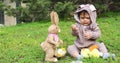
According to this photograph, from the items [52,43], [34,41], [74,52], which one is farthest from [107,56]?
[34,41]

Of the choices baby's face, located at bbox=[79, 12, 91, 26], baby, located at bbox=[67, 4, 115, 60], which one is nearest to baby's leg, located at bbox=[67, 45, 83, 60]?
baby, located at bbox=[67, 4, 115, 60]

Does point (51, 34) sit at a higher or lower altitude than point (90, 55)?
higher

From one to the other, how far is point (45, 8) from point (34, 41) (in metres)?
2.16

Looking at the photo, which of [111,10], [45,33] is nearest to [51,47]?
[45,33]

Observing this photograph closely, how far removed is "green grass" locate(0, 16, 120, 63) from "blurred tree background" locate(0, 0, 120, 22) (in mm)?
343

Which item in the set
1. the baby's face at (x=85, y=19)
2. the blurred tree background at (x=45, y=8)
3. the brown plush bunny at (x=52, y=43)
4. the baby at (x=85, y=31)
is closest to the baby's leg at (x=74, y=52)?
the baby at (x=85, y=31)

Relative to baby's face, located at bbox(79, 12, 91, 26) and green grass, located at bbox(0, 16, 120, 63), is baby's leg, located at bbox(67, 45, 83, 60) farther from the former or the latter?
baby's face, located at bbox(79, 12, 91, 26)

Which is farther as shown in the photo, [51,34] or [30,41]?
[30,41]

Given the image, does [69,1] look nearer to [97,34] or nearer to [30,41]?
[30,41]

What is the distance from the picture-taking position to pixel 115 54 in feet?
16.5

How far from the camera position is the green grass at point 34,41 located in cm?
492

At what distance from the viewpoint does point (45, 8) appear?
7832mm

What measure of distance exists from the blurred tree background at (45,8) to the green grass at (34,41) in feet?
1.13

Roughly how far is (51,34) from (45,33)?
6.19ft
